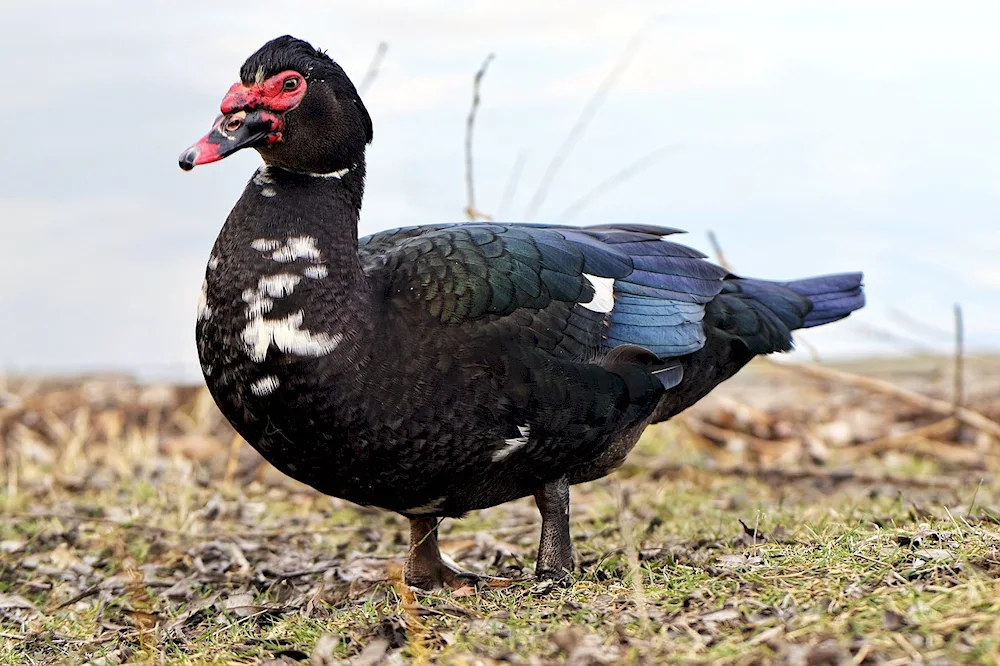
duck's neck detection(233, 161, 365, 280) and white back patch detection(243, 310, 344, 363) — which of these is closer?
white back patch detection(243, 310, 344, 363)

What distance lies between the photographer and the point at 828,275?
5.41m

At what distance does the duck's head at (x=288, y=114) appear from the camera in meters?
3.97

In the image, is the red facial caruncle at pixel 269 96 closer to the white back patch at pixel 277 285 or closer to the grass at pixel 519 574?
the white back patch at pixel 277 285

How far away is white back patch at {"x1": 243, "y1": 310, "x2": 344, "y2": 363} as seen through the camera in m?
3.83

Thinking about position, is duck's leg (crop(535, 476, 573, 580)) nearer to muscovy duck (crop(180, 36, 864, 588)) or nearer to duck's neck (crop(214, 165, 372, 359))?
muscovy duck (crop(180, 36, 864, 588))

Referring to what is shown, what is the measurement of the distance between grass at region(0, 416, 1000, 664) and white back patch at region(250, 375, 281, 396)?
71 centimetres

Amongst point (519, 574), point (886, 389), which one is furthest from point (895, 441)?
point (519, 574)

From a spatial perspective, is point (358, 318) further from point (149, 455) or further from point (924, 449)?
point (924, 449)

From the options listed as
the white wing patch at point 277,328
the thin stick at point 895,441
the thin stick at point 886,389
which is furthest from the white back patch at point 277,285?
the thin stick at point 895,441

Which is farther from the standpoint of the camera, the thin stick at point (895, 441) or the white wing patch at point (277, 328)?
the thin stick at point (895, 441)

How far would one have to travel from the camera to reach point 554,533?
441cm

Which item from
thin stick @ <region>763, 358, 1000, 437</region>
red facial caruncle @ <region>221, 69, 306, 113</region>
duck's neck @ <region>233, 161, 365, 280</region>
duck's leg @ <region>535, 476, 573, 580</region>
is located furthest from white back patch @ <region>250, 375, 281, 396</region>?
thin stick @ <region>763, 358, 1000, 437</region>

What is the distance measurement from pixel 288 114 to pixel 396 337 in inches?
34.1

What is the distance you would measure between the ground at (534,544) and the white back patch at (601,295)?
88 centimetres
